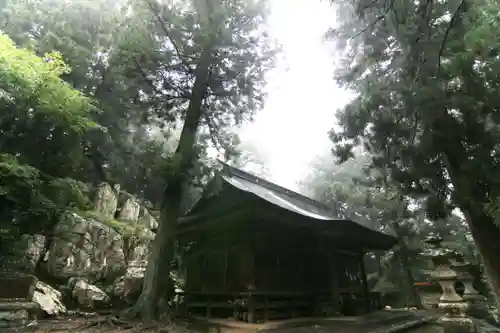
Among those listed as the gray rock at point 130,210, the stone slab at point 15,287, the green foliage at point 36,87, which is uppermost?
the gray rock at point 130,210

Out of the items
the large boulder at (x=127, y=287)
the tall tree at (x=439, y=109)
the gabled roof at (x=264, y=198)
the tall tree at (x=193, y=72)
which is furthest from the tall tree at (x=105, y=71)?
the tall tree at (x=439, y=109)

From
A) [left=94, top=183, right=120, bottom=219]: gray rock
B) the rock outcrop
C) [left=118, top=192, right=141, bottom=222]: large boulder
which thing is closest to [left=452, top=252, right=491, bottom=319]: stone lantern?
the rock outcrop

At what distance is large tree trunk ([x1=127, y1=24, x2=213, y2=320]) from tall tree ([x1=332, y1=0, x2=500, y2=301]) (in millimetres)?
5088

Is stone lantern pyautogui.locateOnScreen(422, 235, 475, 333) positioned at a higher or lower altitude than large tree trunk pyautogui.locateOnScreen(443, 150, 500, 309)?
lower

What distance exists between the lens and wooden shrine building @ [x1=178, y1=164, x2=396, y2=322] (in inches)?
337

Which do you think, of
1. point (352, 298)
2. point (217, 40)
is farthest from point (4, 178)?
point (352, 298)

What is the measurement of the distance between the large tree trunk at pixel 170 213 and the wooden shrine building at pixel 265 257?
3.03ft

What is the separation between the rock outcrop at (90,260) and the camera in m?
11.2

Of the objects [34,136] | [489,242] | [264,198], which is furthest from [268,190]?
[34,136]

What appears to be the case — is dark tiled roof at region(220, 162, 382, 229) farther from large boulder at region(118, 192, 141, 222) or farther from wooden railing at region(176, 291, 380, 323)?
large boulder at region(118, 192, 141, 222)

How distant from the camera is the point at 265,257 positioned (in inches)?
376

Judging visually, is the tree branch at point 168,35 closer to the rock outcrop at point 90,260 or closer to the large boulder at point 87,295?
the rock outcrop at point 90,260

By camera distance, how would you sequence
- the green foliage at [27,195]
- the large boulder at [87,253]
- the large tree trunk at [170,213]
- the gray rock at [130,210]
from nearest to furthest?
the green foliage at [27,195] → the large tree trunk at [170,213] → the large boulder at [87,253] → the gray rock at [130,210]

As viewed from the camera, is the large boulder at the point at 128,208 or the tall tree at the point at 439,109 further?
the large boulder at the point at 128,208
